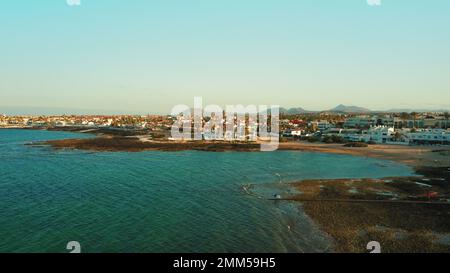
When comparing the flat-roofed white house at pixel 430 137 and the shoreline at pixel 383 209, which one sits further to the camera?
the flat-roofed white house at pixel 430 137

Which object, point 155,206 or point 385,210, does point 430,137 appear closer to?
point 385,210

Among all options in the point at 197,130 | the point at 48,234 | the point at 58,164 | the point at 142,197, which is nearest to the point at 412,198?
the point at 142,197

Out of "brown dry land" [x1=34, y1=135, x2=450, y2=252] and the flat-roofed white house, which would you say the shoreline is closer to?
"brown dry land" [x1=34, y1=135, x2=450, y2=252]

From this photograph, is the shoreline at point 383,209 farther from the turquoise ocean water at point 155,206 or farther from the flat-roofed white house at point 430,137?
the flat-roofed white house at point 430,137

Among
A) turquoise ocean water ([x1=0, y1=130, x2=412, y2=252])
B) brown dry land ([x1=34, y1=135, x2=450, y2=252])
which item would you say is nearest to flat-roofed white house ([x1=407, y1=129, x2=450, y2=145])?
turquoise ocean water ([x1=0, y1=130, x2=412, y2=252])

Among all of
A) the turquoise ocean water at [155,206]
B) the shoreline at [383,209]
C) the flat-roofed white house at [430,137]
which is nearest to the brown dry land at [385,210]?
the shoreline at [383,209]

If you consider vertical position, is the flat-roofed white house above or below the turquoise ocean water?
above

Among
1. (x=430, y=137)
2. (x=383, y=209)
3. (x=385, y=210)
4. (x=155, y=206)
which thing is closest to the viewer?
(x=385, y=210)

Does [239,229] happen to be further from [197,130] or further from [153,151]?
[197,130]

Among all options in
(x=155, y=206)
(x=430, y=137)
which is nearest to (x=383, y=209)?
(x=155, y=206)
